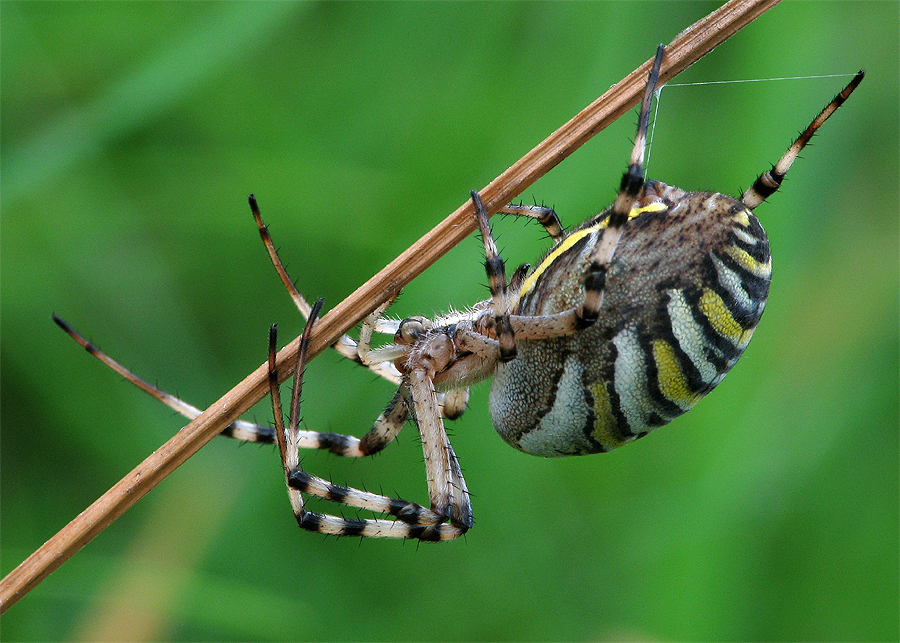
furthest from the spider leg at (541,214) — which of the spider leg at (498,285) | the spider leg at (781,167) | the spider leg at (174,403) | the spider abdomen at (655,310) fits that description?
the spider leg at (174,403)

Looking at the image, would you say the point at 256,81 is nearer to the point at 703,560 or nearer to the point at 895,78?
the point at 703,560

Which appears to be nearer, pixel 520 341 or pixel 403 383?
pixel 520 341

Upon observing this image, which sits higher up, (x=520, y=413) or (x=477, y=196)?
(x=477, y=196)

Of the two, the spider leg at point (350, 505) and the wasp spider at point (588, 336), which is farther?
the spider leg at point (350, 505)

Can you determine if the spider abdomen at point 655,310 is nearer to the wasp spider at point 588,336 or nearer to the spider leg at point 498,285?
the wasp spider at point 588,336

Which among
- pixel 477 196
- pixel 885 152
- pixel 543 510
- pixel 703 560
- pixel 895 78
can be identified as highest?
pixel 895 78

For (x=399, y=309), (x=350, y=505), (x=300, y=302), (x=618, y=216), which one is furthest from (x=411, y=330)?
(x=618, y=216)

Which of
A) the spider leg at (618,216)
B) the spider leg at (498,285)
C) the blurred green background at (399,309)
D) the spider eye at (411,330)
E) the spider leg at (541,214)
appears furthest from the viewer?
the blurred green background at (399,309)

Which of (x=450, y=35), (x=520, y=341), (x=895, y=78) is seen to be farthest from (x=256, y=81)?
(x=895, y=78)
